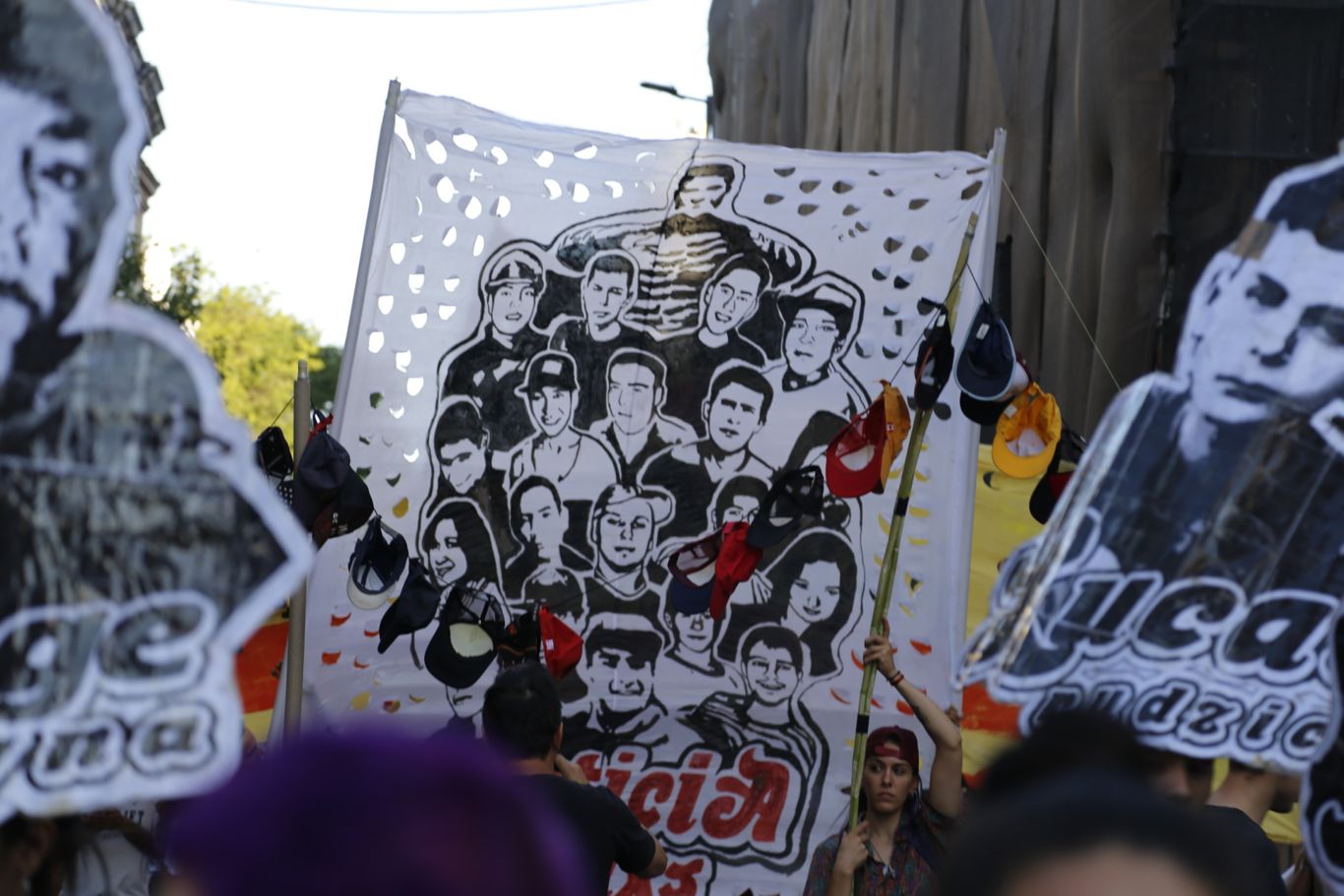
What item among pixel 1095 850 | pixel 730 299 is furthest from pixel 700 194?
pixel 1095 850

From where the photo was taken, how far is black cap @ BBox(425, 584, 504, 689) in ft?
18.5

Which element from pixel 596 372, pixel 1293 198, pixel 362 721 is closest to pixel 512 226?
pixel 596 372

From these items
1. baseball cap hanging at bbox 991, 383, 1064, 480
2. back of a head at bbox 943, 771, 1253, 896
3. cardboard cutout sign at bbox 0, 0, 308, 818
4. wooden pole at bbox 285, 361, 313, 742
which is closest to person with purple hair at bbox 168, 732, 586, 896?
back of a head at bbox 943, 771, 1253, 896

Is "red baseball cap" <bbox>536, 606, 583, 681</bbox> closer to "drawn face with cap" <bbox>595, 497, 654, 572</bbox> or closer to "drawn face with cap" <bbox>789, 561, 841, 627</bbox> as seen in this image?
"drawn face with cap" <bbox>595, 497, 654, 572</bbox>

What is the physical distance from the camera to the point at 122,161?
1778 millimetres

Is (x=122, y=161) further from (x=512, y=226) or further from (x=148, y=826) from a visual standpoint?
(x=512, y=226)

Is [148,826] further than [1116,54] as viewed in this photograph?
No

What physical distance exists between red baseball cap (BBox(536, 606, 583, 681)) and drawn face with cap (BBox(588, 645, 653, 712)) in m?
0.47

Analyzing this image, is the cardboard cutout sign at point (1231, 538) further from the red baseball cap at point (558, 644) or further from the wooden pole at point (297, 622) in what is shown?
the red baseball cap at point (558, 644)

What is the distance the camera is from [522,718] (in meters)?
3.67

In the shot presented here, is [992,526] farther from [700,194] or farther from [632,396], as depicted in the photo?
[700,194]

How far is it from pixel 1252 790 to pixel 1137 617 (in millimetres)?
1069

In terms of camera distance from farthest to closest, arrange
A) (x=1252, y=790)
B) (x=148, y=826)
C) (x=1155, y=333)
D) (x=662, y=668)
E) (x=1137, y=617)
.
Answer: (x=1155, y=333), (x=662, y=668), (x=148, y=826), (x=1252, y=790), (x=1137, y=617)

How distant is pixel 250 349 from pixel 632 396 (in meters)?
33.9
